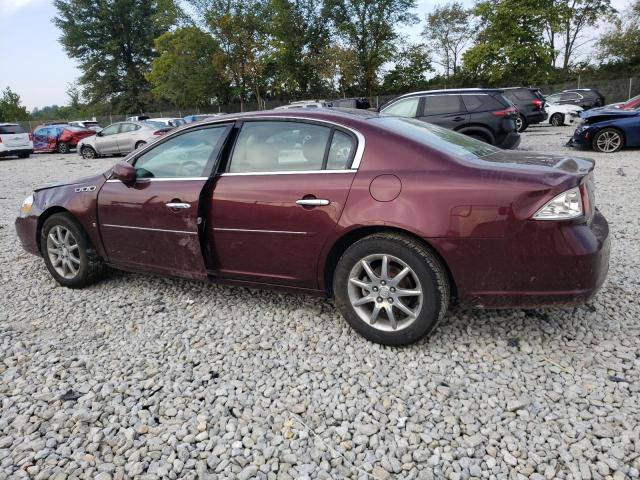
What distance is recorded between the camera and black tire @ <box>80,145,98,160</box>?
59.9 feet

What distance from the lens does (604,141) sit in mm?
11148

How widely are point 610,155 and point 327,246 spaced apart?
10.4m

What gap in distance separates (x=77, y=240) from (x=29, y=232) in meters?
0.72

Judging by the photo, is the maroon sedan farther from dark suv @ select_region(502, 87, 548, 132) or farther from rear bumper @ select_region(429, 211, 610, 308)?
dark suv @ select_region(502, 87, 548, 132)

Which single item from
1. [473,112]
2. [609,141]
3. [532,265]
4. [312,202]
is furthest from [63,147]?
[532,265]

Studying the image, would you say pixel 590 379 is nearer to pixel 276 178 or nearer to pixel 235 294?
pixel 276 178

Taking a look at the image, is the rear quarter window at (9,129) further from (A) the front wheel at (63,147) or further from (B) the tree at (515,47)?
(B) the tree at (515,47)

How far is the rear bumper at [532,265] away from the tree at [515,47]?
3880 centimetres

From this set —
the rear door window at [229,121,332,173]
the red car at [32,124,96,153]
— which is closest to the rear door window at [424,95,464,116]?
the rear door window at [229,121,332,173]

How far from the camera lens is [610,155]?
10688 mm

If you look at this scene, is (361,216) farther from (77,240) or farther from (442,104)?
(442,104)

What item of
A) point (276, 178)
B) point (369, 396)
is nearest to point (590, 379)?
point (369, 396)

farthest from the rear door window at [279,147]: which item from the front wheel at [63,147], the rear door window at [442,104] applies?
the front wheel at [63,147]

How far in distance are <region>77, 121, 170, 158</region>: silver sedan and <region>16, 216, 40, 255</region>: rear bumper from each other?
42.8 ft
